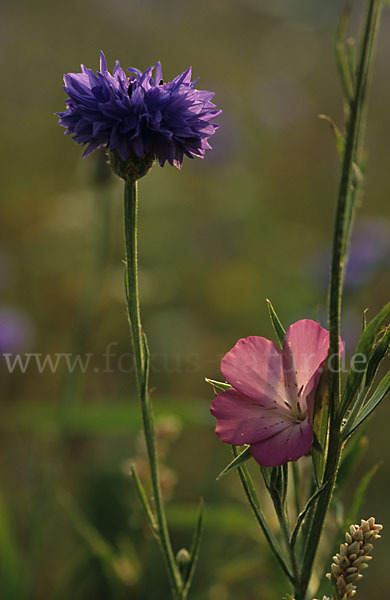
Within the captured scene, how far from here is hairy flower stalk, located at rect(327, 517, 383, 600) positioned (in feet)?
1.58

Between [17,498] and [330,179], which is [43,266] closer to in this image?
[17,498]

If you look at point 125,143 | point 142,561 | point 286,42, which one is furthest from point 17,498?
point 286,42

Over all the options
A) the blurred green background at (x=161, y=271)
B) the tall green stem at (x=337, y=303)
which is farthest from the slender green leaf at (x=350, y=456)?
the blurred green background at (x=161, y=271)

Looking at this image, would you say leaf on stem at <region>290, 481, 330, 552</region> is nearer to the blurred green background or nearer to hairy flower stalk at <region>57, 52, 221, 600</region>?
hairy flower stalk at <region>57, 52, 221, 600</region>

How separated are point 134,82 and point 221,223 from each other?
7.45 feet

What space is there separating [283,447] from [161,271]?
1890 mm

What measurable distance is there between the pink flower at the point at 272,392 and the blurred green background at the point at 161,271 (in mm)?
431

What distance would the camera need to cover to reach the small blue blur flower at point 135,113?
0.58m

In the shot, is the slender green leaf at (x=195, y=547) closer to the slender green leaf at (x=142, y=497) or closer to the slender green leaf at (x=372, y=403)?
the slender green leaf at (x=142, y=497)

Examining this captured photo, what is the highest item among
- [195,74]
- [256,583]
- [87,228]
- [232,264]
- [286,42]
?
[286,42]

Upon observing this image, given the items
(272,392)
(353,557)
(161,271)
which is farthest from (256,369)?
(161,271)

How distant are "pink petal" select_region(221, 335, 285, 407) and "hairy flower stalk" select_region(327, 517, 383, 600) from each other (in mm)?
114

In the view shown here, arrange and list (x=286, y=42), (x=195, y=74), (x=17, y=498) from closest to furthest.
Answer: (x=17, y=498)
(x=195, y=74)
(x=286, y=42)

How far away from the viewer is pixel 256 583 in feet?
4.13
